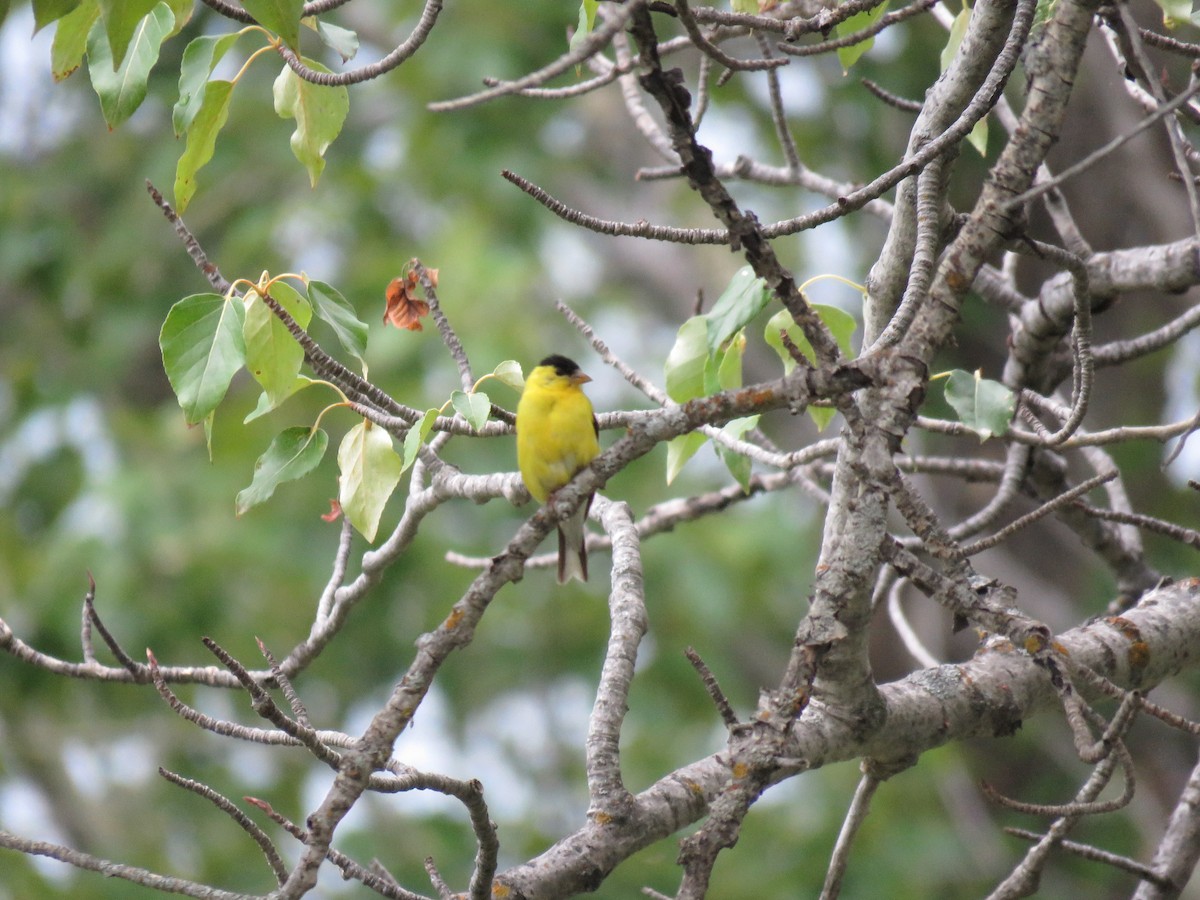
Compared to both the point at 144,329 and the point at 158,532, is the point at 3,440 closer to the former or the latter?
the point at 144,329

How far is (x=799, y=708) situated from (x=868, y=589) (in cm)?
42

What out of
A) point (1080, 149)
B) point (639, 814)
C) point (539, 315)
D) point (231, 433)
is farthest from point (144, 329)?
point (639, 814)

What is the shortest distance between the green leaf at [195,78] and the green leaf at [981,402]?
5.83 ft

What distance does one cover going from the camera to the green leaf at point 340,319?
2802 millimetres

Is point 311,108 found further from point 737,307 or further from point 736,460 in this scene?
point 736,460

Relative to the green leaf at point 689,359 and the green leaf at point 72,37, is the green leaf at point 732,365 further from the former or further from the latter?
the green leaf at point 72,37

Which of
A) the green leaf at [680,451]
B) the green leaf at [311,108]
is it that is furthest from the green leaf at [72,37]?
the green leaf at [680,451]

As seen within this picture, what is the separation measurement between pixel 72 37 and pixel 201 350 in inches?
28.8

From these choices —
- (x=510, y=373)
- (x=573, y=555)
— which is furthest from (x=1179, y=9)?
(x=573, y=555)

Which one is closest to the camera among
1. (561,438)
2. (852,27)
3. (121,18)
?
(121,18)

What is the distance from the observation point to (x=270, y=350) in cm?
275

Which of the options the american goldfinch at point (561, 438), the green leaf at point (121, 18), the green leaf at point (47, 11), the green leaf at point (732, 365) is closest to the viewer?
the green leaf at point (121, 18)

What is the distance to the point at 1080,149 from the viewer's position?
848cm

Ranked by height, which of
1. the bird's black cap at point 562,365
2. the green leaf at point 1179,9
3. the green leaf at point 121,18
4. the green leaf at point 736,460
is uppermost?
the bird's black cap at point 562,365
